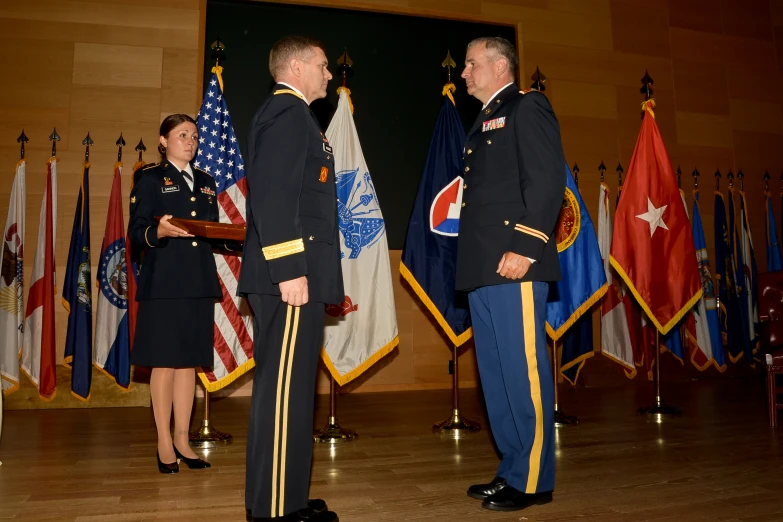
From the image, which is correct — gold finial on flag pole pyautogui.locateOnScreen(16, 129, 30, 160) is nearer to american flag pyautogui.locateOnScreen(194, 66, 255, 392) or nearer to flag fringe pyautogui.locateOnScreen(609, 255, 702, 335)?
american flag pyautogui.locateOnScreen(194, 66, 255, 392)

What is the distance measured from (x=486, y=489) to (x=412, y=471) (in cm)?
46

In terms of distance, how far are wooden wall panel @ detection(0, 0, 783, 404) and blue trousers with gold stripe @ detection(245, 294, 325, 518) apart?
298 cm

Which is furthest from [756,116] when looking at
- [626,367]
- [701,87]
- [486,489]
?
[486,489]

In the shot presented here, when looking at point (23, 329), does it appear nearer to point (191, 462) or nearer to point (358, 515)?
point (191, 462)

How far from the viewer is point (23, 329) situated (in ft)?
13.4

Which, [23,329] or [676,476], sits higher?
[23,329]

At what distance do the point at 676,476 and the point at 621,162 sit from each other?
4.02 meters

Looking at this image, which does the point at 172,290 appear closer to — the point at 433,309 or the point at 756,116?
the point at 433,309

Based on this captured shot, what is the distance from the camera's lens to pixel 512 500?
1.95 meters

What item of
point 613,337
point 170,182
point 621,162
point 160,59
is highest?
point 160,59

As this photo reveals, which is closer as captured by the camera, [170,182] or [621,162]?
[170,182]

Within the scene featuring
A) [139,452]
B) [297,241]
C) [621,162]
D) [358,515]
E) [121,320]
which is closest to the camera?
[297,241]

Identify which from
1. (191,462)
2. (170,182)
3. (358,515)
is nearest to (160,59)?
(170,182)

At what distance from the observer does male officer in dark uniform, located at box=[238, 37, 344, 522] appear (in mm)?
1676
